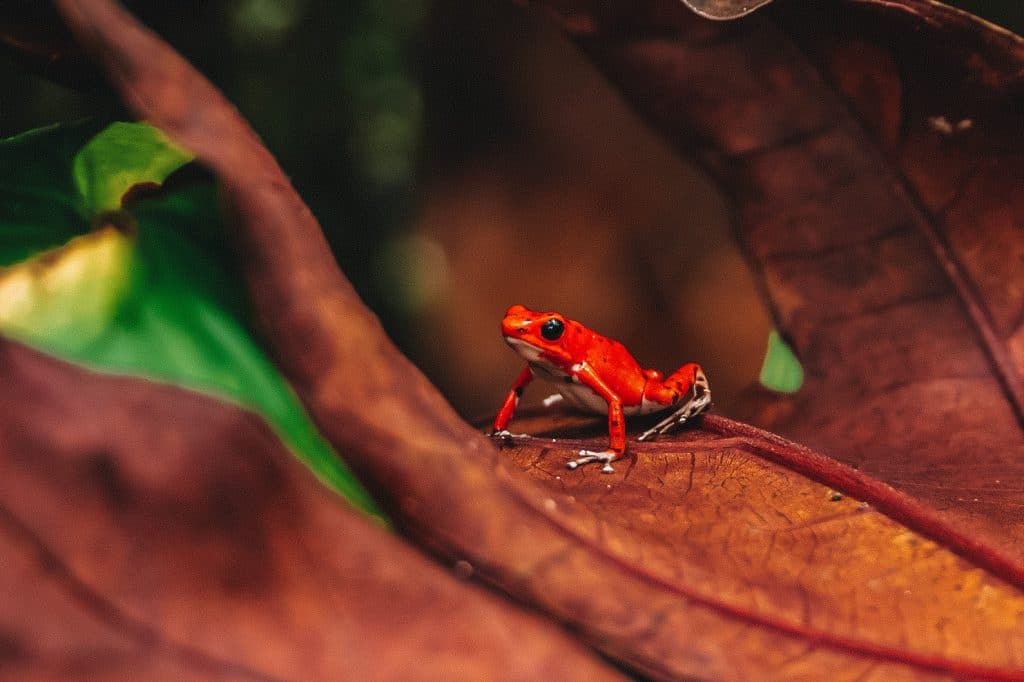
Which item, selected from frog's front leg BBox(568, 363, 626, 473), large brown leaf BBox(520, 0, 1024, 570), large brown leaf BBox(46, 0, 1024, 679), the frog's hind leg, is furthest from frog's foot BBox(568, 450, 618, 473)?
large brown leaf BBox(520, 0, 1024, 570)

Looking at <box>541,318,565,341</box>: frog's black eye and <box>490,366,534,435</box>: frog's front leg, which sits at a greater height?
<box>541,318,565,341</box>: frog's black eye

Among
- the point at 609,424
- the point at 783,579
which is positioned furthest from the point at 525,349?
the point at 783,579

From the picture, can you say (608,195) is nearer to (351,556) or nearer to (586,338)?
(586,338)

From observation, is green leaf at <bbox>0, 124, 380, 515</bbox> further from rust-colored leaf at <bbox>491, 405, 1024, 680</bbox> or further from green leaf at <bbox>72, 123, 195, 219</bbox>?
rust-colored leaf at <bbox>491, 405, 1024, 680</bbox>

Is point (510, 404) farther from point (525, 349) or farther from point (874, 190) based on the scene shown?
point (874, 190)

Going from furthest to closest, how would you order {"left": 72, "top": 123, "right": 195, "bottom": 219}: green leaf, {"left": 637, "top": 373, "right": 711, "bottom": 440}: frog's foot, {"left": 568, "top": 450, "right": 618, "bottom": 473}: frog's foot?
{"left": 637, "top": 373, "right": 711, "bottom": 440}: frog's foot
{"left": 568, "top": 450, "right": 618, "bottom": 473}: frog's foot
{"left": 72, "top": 123, "right": 195, "bottom": 219}: green leaf

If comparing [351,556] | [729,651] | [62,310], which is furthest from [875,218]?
[62,310]

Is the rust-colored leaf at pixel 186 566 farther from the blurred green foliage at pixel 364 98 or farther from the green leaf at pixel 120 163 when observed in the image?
the blurred green foliage at pixel 364 98
